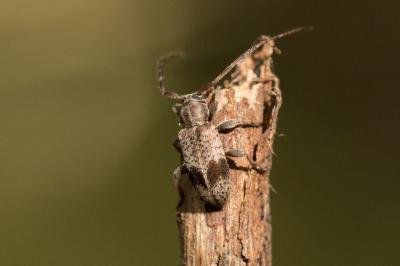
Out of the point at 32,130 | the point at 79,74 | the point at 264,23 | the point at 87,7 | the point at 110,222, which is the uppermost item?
the point at 87,7

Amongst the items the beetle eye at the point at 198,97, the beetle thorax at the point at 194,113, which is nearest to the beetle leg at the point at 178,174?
the beetle thorax at the point at 194,113

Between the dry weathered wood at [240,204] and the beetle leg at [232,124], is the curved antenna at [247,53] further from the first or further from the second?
the beetle leg at [232,124]

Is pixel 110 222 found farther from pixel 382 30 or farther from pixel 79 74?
pixel 382 30

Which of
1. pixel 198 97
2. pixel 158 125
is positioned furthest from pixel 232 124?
pixel 158 125

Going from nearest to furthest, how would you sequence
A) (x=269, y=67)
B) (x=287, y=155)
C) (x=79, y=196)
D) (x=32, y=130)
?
(x=269, y=67)
(x=287, y=155)
(x=79, y=196)
(x=32, y=130)

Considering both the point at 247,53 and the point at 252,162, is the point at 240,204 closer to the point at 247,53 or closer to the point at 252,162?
the point at 252,162

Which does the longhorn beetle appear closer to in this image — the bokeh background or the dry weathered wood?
the dry weathered wood

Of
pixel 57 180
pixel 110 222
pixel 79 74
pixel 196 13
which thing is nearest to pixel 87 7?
pixel 79 74
